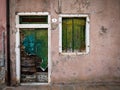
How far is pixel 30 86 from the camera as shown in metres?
12.0

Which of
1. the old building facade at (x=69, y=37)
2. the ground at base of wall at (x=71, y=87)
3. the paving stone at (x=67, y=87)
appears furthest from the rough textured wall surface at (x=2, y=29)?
the paving stone at (x=67, y=87)

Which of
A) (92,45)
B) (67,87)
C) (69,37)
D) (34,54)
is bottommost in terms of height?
(67,87)

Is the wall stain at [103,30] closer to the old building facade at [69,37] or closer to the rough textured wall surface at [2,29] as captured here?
the old building facade at [69,37]

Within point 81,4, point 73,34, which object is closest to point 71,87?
point 73,34

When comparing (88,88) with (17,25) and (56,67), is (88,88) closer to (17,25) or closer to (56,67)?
(56,67)

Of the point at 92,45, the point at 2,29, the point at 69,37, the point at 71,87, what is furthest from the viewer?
the point at 69,37

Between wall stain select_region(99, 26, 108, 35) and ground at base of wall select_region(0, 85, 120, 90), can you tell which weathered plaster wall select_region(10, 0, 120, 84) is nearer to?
wall stain select_region(99, 26, 108, 35)

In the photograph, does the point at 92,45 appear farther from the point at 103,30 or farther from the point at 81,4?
the point at 81,4

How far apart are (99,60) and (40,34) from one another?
2.47m

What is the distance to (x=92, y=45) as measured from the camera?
12141mm

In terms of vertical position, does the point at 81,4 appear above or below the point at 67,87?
above

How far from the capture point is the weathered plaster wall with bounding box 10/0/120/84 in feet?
39.4

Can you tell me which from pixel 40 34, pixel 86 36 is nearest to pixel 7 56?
pixel 40 34

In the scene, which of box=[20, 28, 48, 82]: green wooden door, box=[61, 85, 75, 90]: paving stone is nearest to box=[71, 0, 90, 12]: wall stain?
box=[20, 28, 48, 82]: green wooden door
